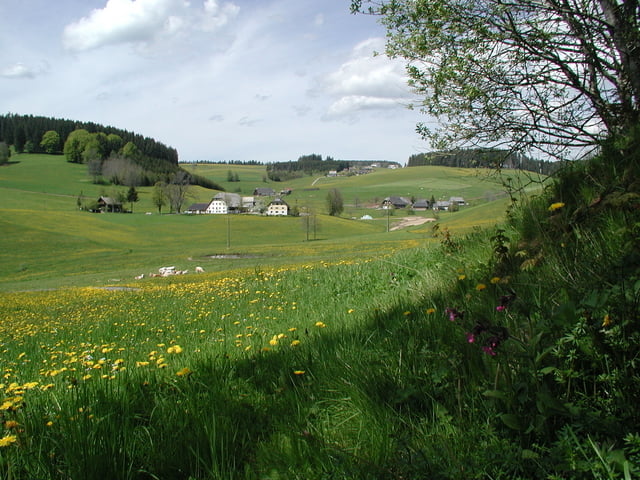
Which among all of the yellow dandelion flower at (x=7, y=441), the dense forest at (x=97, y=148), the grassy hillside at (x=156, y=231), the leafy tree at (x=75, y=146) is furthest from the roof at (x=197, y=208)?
the yellow dandelion flower at (x=7, y=441)

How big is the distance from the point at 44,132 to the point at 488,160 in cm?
19672

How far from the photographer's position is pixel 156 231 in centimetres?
7681

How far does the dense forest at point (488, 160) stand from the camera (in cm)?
607

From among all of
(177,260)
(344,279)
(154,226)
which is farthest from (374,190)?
(344,279)

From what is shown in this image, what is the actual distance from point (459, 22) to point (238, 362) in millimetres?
5482

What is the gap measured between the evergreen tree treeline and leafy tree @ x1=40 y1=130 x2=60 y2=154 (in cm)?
148

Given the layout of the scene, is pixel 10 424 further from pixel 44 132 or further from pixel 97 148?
pixel 44 132

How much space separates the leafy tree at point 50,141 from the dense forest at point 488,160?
190893mm

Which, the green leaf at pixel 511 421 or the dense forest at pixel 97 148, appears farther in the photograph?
the dense forest at pixel 97 148

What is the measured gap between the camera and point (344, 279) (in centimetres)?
884

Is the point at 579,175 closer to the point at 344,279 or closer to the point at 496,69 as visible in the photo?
the point at 496,69

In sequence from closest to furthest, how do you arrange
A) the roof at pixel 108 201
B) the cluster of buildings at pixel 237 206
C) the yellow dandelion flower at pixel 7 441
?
the yellow dandelion flower at pixel 7 441, the roof at pixel 108 201, the cluster of buildings at pixel 237 206

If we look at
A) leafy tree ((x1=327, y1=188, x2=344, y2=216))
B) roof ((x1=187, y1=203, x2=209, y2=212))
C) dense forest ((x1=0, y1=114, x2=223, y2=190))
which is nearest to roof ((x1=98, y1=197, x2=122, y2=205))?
roof ((x1=187, y1=203, x2=209, y2=212))

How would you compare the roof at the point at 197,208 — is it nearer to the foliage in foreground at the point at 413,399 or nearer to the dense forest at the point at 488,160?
the dense forest at the point at 488,160
